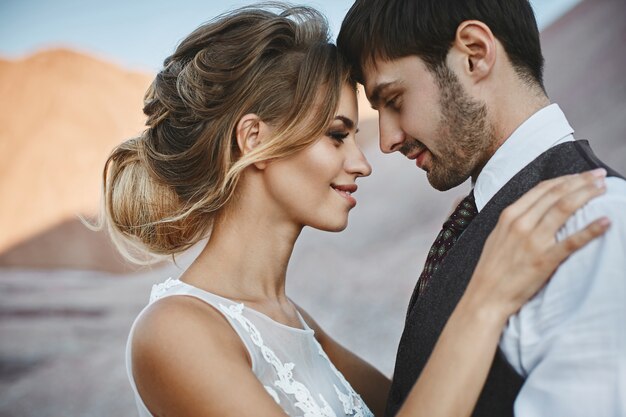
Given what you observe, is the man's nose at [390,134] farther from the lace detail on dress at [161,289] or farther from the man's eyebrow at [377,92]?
the lace detail on dress at [161,289]

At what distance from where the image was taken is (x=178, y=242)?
1888mm

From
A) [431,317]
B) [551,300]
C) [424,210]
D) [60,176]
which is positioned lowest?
[60,176]

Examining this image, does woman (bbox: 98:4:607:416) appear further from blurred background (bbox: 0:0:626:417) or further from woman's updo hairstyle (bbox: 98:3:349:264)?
blurred background (bbox: 0:0:626:417)

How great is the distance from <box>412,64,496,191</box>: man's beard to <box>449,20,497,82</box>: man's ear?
0.11 feet

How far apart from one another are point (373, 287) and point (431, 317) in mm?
2012

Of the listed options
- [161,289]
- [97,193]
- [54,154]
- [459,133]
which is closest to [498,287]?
[459,133]

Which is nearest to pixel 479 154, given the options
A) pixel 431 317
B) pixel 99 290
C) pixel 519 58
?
pixel 519 58

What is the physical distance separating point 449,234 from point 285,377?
457 millimetres

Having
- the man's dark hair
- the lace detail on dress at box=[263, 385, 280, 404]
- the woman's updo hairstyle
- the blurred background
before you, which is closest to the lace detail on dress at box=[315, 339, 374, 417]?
the lace detail on dress at box=[263, 385, 280, 404]

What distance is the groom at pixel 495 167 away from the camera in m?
1.10

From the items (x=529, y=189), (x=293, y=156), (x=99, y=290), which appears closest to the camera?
(x=529, y=189)

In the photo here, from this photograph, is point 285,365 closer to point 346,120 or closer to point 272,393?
point 272,393

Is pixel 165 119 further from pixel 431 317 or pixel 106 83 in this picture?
pixel 106 83

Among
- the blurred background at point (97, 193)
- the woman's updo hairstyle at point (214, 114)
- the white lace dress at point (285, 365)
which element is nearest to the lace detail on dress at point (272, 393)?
the white lace dress at point (285, 365)
